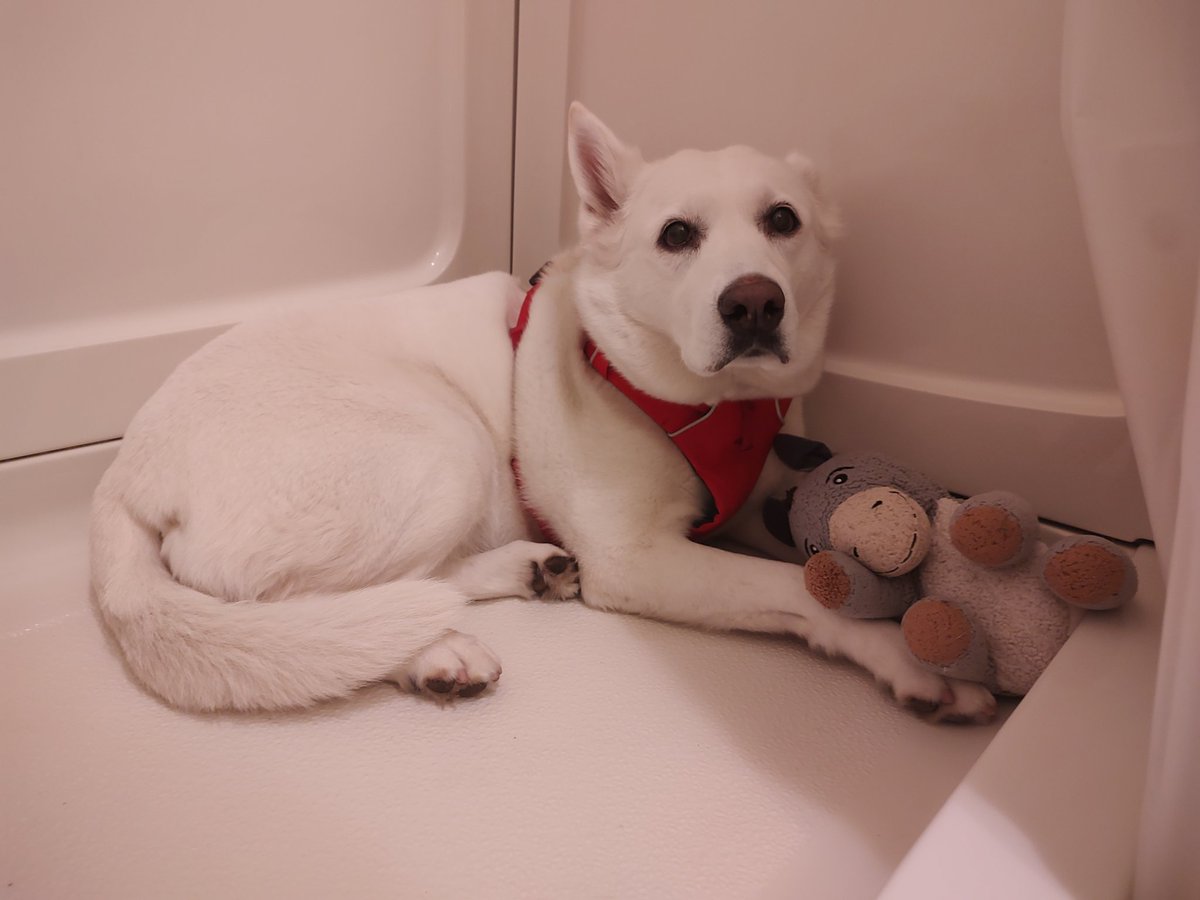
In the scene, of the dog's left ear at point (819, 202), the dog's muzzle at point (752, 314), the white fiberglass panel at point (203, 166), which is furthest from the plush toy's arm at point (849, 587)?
the white fiberglass panel at point (203, 166)

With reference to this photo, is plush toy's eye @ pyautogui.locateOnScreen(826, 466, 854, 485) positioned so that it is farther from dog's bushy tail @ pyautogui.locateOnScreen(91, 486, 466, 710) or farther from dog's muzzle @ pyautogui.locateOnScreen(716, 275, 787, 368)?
dog's bushy tail @ pyautogui.locateOnScreen(91, 486, 466, 710)

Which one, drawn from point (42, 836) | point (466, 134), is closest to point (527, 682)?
point (42, 836)

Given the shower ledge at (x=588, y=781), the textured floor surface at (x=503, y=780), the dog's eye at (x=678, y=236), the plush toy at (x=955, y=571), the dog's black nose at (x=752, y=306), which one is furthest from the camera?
the dog's eye at (x=678, y=236)

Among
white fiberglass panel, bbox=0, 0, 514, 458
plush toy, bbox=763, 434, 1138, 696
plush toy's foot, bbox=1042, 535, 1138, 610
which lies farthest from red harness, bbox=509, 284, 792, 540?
white fiberglass panel, bbox=0, 0, 514, 458

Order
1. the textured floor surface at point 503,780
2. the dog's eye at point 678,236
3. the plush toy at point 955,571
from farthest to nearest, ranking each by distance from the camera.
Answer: the dog's eye at point 678,236
the plush toy at point 955,571
the textured floor surface at point 503,780

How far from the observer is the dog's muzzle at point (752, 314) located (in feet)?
3.76

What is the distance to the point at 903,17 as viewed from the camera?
134 centimetres

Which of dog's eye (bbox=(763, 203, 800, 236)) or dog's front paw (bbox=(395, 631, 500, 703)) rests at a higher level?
dog's eye (bbox=(763, 203, 800, 236))

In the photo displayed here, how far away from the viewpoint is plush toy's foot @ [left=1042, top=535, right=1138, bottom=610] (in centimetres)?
100

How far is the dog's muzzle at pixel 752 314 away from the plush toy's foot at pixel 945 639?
0.42 metres

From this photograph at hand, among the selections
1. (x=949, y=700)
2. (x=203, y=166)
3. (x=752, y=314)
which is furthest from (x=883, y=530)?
(x=203, y=166)

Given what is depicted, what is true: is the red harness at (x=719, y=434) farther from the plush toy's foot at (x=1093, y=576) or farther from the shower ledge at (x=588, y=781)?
the plush toy's foot at (x=1093, y=576)

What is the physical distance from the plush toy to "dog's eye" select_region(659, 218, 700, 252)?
436 millimetres

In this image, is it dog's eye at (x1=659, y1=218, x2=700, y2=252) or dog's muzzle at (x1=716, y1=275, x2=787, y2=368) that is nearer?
dog's muzzle at (x1=716, y1=275, x2=787, y2=368)
